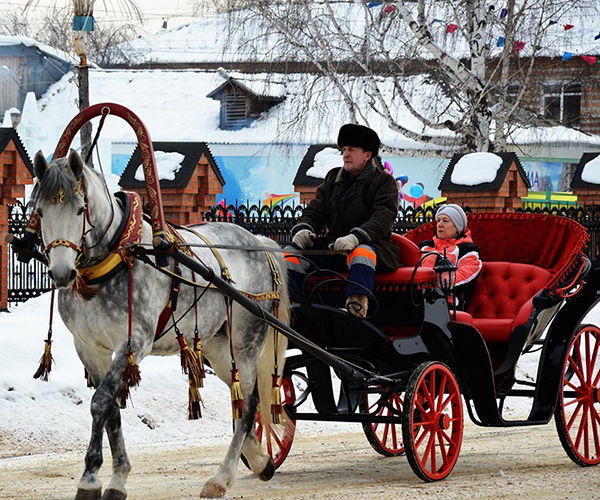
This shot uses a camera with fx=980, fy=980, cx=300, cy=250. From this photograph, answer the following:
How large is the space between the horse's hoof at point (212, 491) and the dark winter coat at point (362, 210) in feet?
5.97

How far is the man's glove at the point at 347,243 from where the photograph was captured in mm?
6379

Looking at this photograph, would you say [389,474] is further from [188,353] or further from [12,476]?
[12,476]

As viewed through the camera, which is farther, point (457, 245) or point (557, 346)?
point (457, 245)

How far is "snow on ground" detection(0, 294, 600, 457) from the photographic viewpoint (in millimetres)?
8258

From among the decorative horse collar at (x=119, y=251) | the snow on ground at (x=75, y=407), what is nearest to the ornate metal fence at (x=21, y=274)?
the snow on ground at (x=75, y=407)

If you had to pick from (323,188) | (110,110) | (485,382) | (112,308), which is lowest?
(485,382)

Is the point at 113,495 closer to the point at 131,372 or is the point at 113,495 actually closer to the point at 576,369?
the point at 131,372

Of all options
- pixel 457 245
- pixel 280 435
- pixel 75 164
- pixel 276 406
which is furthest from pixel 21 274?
pixel 75 164

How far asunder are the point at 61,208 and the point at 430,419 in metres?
2.82

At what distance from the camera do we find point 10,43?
4012 cm

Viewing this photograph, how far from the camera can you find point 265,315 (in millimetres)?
6113

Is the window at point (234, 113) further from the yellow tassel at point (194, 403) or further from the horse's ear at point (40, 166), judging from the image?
the horse's ear at point (40, 166)

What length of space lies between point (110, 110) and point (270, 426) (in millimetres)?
2559

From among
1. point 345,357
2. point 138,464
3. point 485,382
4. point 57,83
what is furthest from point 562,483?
point 57,83
